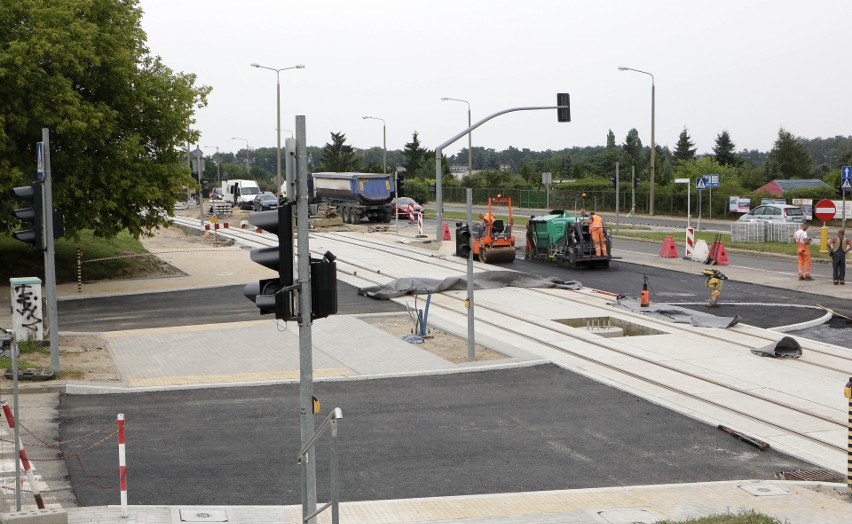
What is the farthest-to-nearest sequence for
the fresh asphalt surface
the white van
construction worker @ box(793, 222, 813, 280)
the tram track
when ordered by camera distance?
the white van < construction worker @ box(793, 222, 813, 280) < the tram track < the fresh asphalt surface

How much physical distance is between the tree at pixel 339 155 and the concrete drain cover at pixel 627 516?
313ft

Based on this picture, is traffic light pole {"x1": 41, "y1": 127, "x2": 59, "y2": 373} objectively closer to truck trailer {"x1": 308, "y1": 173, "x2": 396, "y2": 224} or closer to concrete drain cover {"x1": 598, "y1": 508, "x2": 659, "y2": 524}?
concrete drain cover {"x1": 598, "y1": 508, "x2": 659, "y2": 524}

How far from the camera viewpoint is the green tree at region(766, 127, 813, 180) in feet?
280

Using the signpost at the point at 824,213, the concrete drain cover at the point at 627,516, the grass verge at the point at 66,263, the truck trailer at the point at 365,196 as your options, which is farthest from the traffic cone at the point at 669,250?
the concrete drain cover at the point at 627,516

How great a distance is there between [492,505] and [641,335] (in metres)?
10.9

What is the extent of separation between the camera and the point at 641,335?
65.3 feet

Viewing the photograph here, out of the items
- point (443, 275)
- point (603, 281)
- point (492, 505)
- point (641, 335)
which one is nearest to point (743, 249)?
point (603, 281)

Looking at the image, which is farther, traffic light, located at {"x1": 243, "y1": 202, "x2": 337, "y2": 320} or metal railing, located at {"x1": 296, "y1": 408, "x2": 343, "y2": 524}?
traffic light, located at {"x1": 243, "y1": 202, "x2": 337, "y2": 320}

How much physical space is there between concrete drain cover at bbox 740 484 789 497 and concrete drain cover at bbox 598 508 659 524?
1.36 meters

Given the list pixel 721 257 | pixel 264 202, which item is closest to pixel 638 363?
pixel 721 257

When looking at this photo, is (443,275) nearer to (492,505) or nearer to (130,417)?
(130,417)

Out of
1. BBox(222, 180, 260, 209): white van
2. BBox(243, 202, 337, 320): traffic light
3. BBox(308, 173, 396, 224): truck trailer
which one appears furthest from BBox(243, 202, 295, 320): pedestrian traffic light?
BBox(222, 180, 260, 209): white van

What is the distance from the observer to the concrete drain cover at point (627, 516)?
905cm

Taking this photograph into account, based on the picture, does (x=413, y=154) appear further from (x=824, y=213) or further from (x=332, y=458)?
(x=332, y=458)
